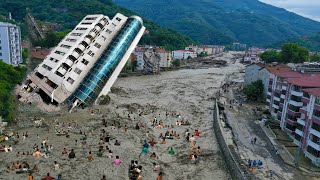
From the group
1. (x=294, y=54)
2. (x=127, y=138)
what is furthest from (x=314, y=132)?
(x=294, y=54)

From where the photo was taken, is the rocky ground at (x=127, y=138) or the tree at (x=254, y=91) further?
the tree at (x=254, y=91)

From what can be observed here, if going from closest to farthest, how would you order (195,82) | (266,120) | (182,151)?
1. (182,151)
2. (266,120)
3. (195,82)

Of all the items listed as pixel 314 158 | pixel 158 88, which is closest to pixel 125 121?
pixel 314 158

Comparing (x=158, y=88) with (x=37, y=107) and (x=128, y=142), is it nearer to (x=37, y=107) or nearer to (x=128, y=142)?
(x=37, y=107)

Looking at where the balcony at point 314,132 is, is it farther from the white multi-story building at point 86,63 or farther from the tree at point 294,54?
the tree at point 294,54

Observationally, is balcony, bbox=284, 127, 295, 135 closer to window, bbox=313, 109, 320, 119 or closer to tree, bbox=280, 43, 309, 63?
window, bbox=313, 109, 320, 119

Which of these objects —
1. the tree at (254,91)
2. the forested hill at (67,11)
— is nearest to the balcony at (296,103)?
the tree at (254,91)
